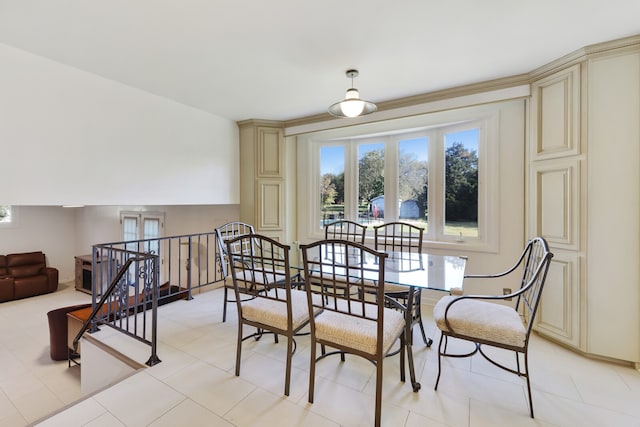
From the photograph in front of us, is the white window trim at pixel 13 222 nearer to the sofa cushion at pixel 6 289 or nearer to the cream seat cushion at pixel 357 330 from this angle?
the sofa cushion at pixel 6 289

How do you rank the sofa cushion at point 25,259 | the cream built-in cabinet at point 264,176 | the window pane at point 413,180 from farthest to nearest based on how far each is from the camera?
the sofa cushion at point 25,259, the cream built-in cabinet at point 264,176, the window pane at point 413,180

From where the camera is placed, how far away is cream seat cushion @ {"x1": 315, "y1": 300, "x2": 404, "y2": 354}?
5.24 ft

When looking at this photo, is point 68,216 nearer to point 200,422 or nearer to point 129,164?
point 129,164

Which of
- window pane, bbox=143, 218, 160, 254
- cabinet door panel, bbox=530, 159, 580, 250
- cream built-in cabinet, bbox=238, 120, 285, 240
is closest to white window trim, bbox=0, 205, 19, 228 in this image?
window pane, bbox=143, 218, 160, 254

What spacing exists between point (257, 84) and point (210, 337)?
256 centimetres

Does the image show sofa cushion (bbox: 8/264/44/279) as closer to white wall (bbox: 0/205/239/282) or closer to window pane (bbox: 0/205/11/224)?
white wall (bbox: 0/205/239/282)

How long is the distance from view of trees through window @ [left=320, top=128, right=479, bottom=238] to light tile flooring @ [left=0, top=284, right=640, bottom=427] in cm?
155

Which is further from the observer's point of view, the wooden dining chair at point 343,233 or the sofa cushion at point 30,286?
the sofa cushion at point 30,286

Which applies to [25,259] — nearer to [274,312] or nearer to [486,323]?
[274,312]

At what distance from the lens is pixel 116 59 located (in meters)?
2.43

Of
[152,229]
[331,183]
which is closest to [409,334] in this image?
[331,183]

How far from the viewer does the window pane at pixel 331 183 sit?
13.9 feet

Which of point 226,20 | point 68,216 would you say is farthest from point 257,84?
point 68,216

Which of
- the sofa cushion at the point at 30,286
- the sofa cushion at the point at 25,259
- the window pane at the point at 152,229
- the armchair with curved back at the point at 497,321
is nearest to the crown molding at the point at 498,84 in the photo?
the armchair with curved back at the point at 497,321
